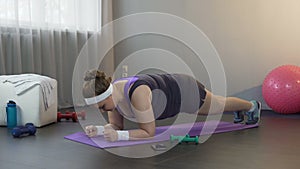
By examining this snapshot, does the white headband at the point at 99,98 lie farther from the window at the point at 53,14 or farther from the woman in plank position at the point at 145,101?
the window at the point at 53,14

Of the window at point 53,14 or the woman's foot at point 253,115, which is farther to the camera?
the window at point 53,14

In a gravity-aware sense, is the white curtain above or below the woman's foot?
above

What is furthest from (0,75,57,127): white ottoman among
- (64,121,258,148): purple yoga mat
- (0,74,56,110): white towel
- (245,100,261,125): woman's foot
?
(245,100,261,125): woman's foot

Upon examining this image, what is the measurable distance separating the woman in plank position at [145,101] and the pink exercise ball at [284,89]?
0.74 m

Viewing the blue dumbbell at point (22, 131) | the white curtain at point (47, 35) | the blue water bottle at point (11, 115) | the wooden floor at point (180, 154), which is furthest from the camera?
the white curtain at point (47, 35)

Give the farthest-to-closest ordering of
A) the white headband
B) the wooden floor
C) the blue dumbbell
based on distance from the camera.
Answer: the blue dumbbell, the white headband, the wooden floor

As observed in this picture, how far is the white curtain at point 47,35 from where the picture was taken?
372 centimetres

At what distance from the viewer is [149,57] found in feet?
16.2

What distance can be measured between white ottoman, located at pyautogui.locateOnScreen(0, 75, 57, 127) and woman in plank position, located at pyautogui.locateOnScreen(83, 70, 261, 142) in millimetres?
709

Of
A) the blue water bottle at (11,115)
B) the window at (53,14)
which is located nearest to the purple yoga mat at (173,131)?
the blue water bottle at (11,115)

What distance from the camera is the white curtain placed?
12.2 ft

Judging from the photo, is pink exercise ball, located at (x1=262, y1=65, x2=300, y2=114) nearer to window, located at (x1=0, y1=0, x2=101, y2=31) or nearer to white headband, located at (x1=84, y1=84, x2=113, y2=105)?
white headband, located at (x1=84, y1=84, x2=113, y2=105)

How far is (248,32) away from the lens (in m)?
4.27

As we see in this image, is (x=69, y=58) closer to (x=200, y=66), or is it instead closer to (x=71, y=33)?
(x=71, y=33)
